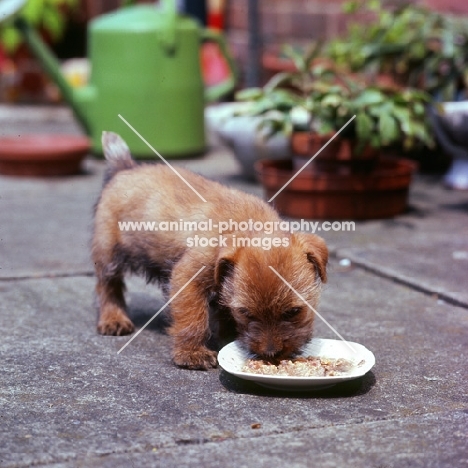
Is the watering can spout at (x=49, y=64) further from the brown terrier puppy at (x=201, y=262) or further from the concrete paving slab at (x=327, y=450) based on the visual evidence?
the concrete paving slab at (x=327, y=450)

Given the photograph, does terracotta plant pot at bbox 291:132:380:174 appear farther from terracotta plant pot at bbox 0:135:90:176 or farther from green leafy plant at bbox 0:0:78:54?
green leafy plant at bbox 0:0:78:54

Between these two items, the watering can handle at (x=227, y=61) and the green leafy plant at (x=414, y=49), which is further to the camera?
the watering can handle at (x=227, y=61)

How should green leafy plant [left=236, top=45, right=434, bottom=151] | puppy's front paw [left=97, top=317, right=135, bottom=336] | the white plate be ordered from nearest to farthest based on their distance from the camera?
the white plate < puppy's front paw [left=97, top=317, right=135, bottom=336] < green leafy plant [left=236, top=45, right=434, bottom=151]

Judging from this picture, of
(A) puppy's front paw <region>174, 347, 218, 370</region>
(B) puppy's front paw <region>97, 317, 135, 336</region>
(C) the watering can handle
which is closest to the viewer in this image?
(A) puppy's front paw <region>174, 347, 218, 370</region>

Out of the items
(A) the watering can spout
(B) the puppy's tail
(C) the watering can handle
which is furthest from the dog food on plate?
(C) the watering can handle

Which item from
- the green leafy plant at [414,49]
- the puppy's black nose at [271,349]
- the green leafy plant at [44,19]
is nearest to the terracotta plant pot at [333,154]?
the green leafy plant at [414,49]

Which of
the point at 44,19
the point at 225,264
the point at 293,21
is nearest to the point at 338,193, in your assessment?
the point at 225,264
